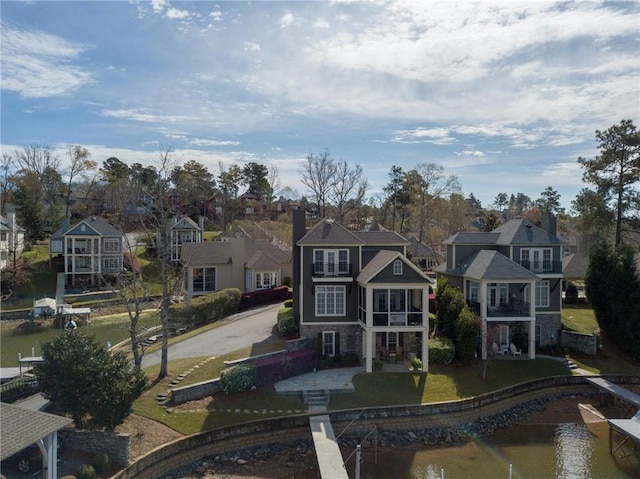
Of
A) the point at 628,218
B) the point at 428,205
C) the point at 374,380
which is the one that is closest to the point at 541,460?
the point at 374,380

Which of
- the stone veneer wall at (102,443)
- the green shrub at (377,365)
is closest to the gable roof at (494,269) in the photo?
the green shrub at (377,365)

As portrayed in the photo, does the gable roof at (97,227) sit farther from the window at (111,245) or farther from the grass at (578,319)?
the grass at (578,319)

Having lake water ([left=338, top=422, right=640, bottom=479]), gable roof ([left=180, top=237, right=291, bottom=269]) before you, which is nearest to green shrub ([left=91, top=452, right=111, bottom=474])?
lake water ([left=338, top=422, right=640, bottom=479])

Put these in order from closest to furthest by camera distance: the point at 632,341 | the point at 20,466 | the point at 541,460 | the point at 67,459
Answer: the point at 20,466 < the point at 67,459 < the point at 541,460 < the point at 632,341

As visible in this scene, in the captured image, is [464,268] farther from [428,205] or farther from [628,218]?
[428,205]

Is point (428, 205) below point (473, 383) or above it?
above

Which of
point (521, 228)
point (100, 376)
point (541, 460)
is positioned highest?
point (521, 228)

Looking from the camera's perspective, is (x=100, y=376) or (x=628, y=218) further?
(x=628, y=218)
